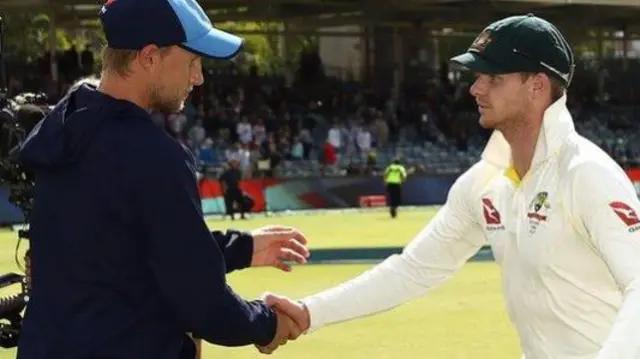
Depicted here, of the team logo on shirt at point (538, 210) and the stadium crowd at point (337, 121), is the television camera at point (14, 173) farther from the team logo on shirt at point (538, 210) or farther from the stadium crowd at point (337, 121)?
the stadium crowd at point (337, 121)

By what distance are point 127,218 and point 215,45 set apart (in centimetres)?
51

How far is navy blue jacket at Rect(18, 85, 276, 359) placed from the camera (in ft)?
10.1

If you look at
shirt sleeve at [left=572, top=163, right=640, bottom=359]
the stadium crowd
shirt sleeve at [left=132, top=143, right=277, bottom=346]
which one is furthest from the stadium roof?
shirt sleeve at [left=132, top=143, right=277, bottom=346]

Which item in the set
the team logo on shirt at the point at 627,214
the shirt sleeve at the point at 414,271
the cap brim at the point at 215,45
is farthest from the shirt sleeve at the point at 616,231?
the cap brim at the point at 215,45

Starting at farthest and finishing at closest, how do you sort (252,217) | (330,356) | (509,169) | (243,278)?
(252,217), (243,278), (330,356), (509,169)

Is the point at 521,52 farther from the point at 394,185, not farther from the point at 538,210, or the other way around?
the point at 394,185

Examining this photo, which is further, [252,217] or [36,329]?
[252,217]

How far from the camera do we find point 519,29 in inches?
159

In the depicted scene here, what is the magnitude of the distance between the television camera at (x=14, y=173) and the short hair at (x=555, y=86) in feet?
13.1

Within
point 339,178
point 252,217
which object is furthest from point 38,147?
point 339,178

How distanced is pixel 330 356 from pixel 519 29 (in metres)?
6.21

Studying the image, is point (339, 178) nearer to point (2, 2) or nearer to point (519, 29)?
point (2, 2)

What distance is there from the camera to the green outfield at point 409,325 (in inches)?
400

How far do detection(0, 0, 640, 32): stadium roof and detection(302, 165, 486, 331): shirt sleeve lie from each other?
108 feet
